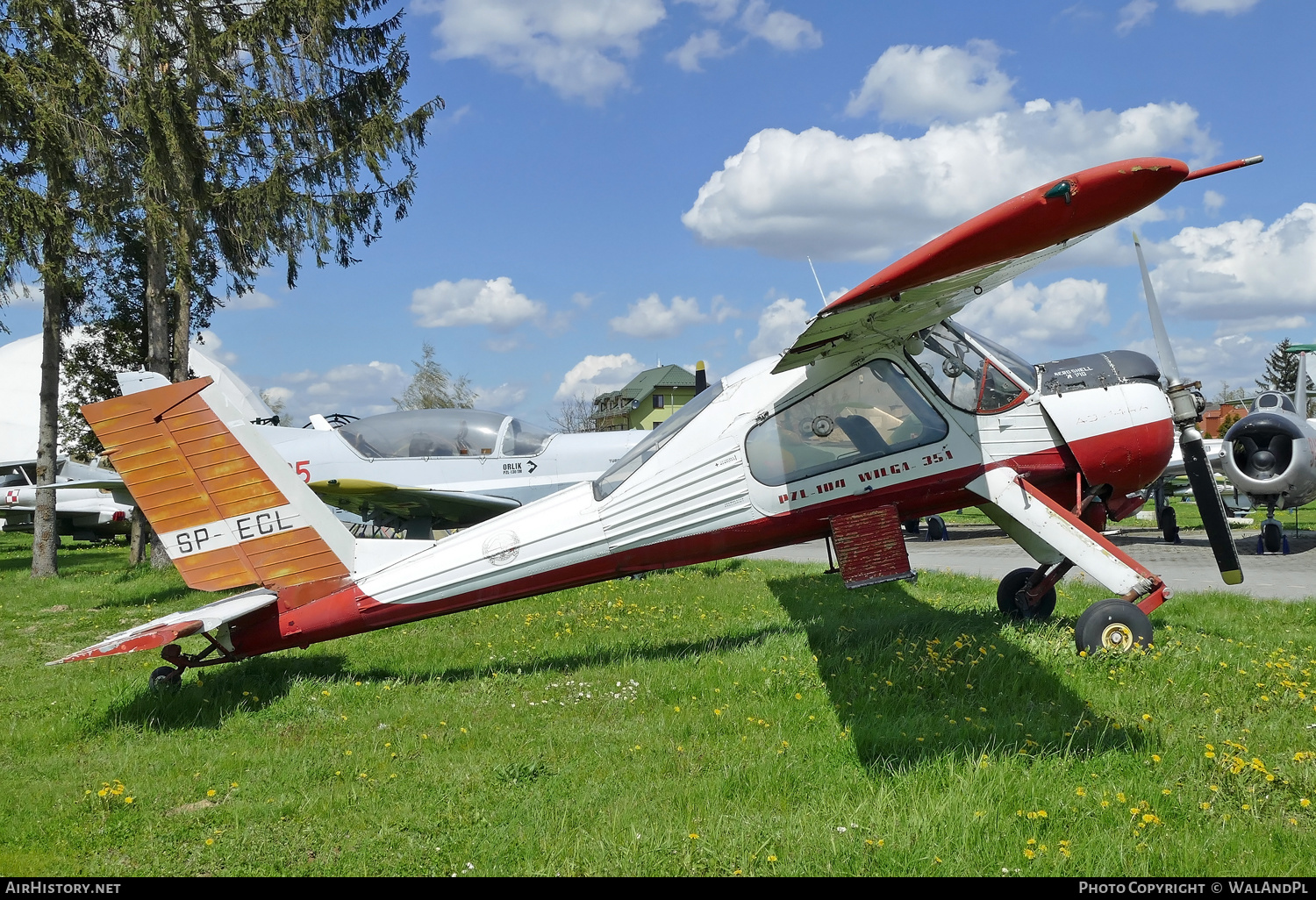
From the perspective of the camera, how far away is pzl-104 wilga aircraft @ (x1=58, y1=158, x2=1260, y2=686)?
19.4 feet

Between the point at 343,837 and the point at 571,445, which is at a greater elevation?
the point at 571,445

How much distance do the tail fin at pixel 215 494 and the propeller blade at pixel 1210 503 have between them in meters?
6.55

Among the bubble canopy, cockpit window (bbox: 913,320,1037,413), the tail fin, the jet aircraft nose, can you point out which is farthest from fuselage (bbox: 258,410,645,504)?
the jet aircraft nose

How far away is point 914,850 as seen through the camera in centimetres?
331

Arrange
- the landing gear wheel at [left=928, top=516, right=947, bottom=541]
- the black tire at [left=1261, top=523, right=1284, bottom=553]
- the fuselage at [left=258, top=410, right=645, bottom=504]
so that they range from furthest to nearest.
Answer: the landing gear wheel at [left=928, top=516, right=947, bottom=541] < the black tire at [left=1261, top=523, right=1284, bottom=553] < the fuselage at [left=258, top=410, right=645, bottom=504]

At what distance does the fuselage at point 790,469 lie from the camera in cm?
618

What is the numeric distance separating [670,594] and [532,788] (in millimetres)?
6223

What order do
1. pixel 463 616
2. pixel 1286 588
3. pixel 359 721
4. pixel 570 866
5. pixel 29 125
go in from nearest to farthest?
pixel 570 866 < pixel 359 721 < pixel 463 616 < pixel 1286 588 < pixel 29 125

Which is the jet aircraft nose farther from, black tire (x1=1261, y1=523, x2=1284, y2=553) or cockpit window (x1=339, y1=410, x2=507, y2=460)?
cockpit window (x1=339, y1=410, x2=507, y2=460)

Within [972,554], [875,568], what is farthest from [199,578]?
[972,554]

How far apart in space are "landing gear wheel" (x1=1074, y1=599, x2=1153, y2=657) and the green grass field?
129 mm

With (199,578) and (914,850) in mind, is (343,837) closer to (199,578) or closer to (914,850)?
(914,850)

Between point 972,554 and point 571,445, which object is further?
point 972,554

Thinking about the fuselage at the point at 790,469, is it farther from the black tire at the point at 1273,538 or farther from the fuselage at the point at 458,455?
the black tire at the point at 1273,538
